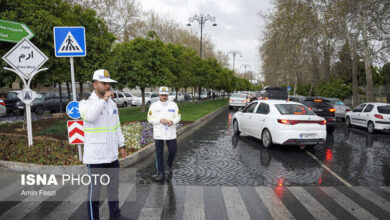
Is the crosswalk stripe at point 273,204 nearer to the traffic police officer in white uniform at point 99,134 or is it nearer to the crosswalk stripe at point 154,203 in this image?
the crosswalk stripe at point 154,203

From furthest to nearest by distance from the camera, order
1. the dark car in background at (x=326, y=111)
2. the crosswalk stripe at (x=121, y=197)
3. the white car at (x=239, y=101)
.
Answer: the white car at (x=239, y=101) → the dark car in background at (x=326, y=111) → the crosswalk stripe at (x=121, y=197)

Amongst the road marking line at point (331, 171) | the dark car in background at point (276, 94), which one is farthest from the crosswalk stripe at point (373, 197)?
the dark car in background at point (276, 94)

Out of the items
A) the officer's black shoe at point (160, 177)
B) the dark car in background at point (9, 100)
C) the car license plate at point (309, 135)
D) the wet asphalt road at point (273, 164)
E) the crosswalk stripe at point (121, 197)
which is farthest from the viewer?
the dark car in background at point (9, 100)

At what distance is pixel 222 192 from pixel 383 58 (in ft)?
70.0

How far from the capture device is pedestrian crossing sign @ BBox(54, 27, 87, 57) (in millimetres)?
6062

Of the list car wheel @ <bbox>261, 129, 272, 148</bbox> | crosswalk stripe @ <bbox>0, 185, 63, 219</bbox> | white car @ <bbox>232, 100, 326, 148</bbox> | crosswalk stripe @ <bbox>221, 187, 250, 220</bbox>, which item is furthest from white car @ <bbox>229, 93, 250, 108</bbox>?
crosswalk stripe @ <bbox>0, 185, 63, 219</bbox>

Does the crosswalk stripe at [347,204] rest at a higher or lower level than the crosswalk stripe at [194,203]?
lower

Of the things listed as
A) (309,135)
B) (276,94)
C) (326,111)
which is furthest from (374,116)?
(276,94)

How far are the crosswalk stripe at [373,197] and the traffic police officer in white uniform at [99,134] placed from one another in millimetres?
4199

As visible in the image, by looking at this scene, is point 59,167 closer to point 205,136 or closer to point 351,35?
point 205,136

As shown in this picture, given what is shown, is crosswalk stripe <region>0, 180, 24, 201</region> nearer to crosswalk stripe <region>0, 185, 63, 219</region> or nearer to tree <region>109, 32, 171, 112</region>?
crosswalk stripe <region>0, 185, 63, 219</region>

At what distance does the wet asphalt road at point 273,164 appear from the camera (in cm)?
562

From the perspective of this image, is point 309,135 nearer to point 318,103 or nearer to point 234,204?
point 234,204

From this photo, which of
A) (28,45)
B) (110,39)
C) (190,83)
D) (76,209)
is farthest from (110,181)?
(190,83)
